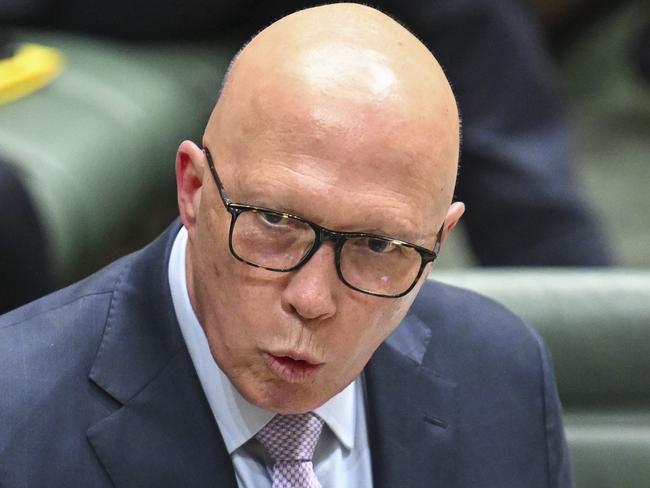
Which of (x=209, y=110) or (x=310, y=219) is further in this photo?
(x=209, y=110)

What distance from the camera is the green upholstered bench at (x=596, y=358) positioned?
179cm

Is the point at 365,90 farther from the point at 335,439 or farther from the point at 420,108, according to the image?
the point at 335,439

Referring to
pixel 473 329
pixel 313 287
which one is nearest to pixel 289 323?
pixel 313 287

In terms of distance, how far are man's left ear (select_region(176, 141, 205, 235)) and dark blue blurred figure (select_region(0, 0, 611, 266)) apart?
1.65 meters

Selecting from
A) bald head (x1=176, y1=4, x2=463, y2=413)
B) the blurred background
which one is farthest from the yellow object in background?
bald head (x1=176, y1=4, x2=463, y2=413)

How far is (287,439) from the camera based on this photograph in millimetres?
1296

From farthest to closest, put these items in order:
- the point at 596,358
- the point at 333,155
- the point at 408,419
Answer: the point at 596,358
the point at 408,419
the point at 333,155

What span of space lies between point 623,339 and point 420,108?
78 centimetres

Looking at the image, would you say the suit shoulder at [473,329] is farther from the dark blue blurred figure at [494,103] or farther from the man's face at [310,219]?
the dark blue blurred figure at [494,103]

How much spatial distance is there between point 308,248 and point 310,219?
0.09ft

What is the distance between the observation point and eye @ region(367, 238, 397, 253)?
1152 mm

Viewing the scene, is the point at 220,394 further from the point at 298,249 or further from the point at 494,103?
the point at 494,103

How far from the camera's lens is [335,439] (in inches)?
53.1

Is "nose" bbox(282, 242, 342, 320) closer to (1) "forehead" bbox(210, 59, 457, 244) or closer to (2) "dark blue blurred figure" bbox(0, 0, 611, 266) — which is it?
(1) "forehead" bbox(210, 59, 457, 244)
